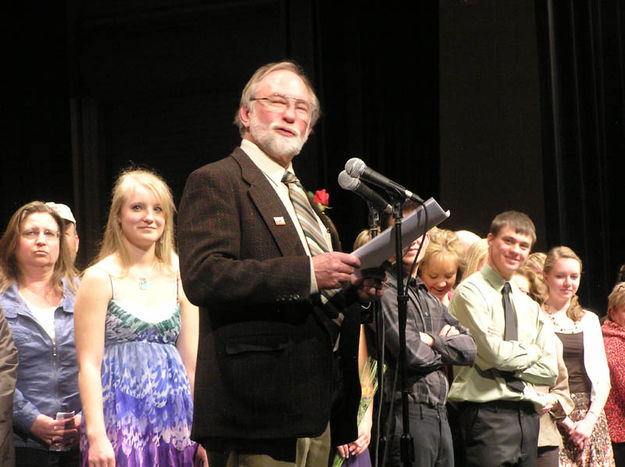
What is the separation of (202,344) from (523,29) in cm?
487

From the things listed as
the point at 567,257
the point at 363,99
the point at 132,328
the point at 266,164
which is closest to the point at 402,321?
the point at 266,164

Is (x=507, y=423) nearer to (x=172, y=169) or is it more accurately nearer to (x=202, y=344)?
(x=202, y=344)

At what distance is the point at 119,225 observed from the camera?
122 inches

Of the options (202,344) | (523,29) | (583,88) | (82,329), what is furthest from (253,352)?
(523,29)

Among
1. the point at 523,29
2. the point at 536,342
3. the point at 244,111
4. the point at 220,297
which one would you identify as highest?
the point at 523,29

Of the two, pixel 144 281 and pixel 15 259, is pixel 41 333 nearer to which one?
pixel 15 259

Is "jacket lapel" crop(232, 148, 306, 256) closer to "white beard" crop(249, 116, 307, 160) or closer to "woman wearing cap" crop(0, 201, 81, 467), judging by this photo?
"white beard" crop(249, 116, 307, 160)

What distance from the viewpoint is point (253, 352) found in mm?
2104

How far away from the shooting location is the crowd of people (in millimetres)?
2111

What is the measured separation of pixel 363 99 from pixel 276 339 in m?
4.19

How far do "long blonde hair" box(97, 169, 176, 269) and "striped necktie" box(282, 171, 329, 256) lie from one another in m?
0.84

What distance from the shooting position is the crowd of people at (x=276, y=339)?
83.1 inches

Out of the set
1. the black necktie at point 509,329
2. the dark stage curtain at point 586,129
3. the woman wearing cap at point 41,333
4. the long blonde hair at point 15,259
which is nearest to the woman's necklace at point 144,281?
the woman wearing cap at point 41,333

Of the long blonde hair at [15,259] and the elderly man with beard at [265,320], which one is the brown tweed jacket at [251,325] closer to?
the elderly man with beard at [265,320]
